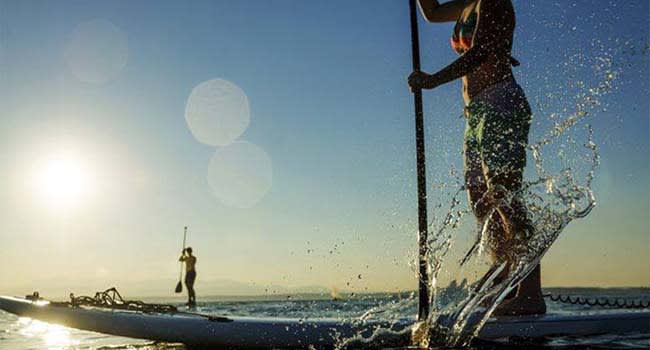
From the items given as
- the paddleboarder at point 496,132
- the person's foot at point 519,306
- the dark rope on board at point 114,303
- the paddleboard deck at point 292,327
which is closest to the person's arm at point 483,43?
the paddleboarder at point 496,132

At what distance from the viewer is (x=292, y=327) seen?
12.3 ft

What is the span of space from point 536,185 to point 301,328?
1833mm

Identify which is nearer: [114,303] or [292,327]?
[292,327]

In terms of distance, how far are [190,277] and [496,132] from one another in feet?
39.9

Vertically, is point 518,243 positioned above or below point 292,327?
above

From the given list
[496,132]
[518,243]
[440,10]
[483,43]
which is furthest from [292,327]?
[440,10]

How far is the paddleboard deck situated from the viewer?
10.8 feet

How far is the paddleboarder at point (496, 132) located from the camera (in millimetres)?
3488

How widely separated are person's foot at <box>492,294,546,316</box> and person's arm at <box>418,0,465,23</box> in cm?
232

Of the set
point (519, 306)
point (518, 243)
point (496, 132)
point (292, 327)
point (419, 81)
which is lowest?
point (292, 327)

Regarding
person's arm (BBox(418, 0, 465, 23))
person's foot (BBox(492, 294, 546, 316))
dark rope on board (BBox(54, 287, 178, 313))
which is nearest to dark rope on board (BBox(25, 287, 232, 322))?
dark rope on board (BBox(54, 287, 178, 313))

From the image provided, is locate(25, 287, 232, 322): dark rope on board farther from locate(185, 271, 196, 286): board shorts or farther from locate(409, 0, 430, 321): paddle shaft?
locate(185, 271, 196, 286): board shorts

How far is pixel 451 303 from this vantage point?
11.9 ft

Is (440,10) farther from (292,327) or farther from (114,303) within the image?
(114,303)
